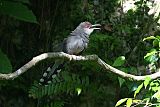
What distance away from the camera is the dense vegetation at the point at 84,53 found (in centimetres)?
383

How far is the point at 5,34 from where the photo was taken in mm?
4129

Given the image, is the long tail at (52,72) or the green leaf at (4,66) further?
the long tail at (52,72)

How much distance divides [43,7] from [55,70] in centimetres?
102

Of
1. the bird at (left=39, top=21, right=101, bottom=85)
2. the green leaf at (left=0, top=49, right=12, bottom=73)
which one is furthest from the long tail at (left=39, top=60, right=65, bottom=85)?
the green leaf at (left=0, top=49, right=12, bottom=73)

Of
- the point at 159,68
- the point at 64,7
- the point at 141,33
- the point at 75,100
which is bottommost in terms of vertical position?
the point at 75,100

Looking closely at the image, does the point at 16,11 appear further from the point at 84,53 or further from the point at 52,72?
the point at 84,53

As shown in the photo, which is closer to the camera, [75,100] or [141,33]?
[75,100]

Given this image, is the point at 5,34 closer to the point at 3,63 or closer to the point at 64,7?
the point at 64,7

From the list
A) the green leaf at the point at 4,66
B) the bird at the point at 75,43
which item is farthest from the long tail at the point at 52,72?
the green leaf at the point at 4,66

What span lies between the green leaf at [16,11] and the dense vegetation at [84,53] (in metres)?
0.35

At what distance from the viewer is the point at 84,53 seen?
388cm

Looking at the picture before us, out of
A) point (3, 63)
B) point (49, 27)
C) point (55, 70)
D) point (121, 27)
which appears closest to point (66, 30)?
point (49, 27)

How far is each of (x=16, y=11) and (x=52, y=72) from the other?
1.92 feet

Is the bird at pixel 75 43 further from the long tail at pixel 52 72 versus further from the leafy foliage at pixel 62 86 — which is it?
the leafy foliage at pixel 62 86
